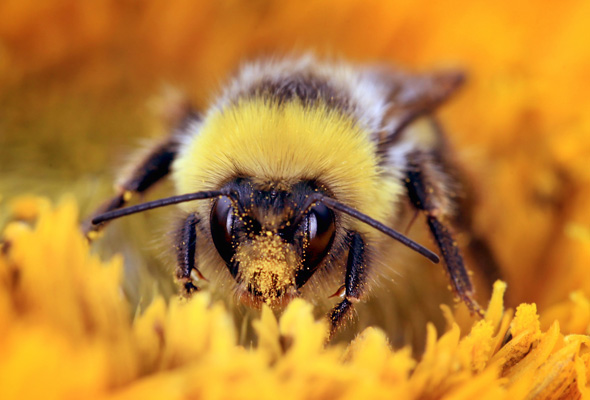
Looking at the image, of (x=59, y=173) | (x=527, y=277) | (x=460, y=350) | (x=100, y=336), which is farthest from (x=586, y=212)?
(x=59, y=173)

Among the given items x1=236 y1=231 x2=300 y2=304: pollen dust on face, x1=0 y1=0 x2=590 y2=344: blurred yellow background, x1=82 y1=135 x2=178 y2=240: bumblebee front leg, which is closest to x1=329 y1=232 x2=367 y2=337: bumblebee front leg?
x1=236 y1=231 x2=300 y2=304: pollen dust on face

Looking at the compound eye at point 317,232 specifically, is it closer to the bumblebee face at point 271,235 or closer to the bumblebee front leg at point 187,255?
the bumblebee face at point 271,235

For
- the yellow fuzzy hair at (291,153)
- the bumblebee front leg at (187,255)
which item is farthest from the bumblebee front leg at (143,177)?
the bumblebee front leg at (187,255)

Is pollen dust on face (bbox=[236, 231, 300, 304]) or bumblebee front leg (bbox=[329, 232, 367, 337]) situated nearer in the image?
pollen dust on face (bbox=[236, 231, 300, 304])

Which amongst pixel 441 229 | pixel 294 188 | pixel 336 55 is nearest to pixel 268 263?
pixel 294 188

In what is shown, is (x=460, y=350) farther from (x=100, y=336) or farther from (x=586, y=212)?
(x=586, y=212)

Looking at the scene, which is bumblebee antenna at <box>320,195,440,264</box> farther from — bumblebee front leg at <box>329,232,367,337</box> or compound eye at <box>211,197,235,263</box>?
compound eye at <box>211,197,235,263</box>

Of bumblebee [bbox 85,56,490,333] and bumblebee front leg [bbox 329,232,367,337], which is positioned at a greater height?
bumblebee [bbox 85,56,490,333]

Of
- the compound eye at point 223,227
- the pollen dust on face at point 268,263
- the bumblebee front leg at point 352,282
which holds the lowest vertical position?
the bumblebee front leg at point 352,282

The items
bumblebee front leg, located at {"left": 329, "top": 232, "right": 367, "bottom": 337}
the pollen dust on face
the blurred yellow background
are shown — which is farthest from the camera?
the blurred yellow background
